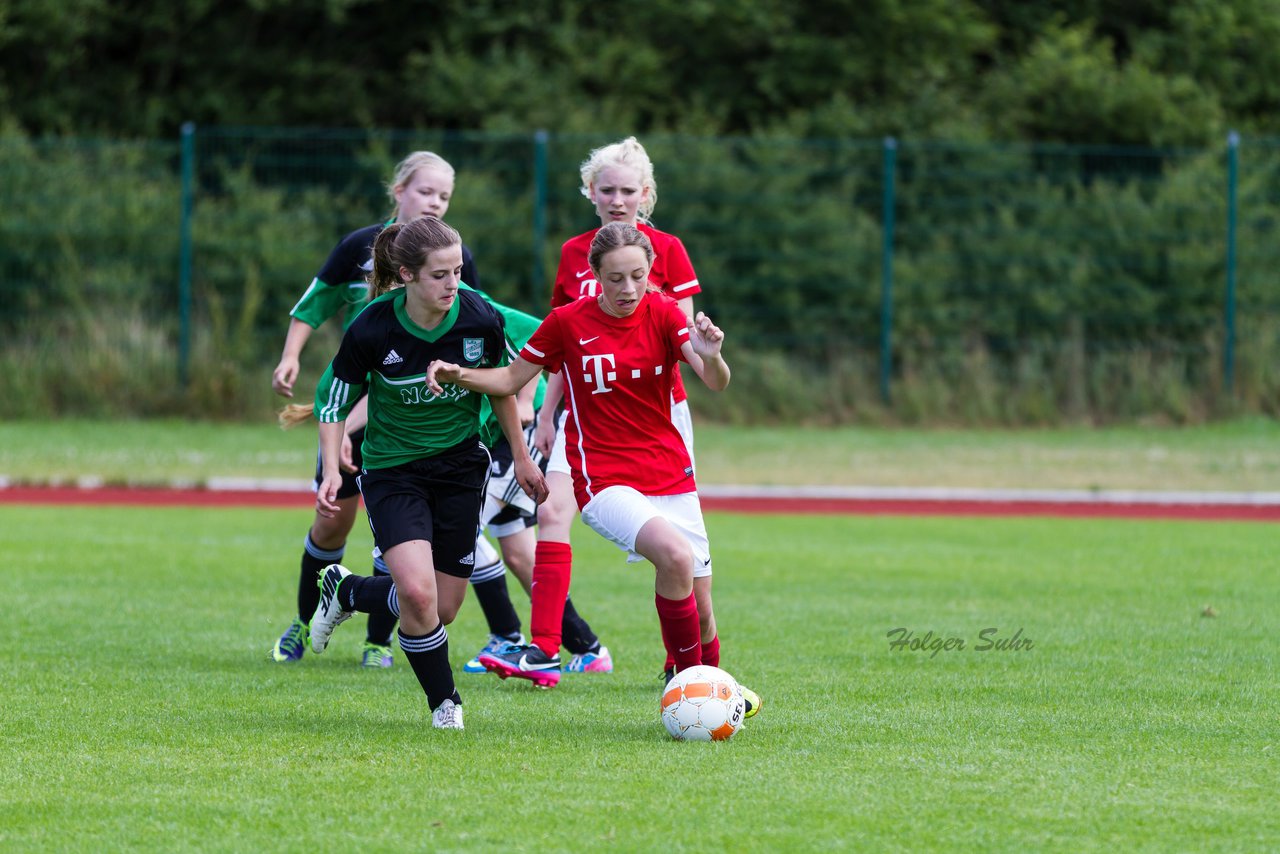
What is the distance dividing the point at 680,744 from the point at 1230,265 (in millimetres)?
15962

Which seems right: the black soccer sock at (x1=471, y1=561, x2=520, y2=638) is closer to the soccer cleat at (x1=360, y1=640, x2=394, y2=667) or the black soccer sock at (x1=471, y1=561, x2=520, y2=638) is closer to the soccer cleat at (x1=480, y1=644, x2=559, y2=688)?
the soccer cleat at (x1=360, y1=640, x2=394, y2=667)

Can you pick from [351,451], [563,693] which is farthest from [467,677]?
[351,451]

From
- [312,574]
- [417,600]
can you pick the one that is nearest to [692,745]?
[417,600]

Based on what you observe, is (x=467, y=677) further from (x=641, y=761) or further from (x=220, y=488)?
(x=220, y=488)

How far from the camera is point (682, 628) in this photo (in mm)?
5926

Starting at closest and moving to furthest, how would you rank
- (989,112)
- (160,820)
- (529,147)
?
1. (160,820)
2. (529,147)
3. (989,112)

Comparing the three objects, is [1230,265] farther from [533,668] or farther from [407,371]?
[407,371]

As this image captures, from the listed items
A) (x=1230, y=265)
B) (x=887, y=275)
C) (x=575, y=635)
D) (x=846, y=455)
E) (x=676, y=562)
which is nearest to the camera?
(x=676, y=562)

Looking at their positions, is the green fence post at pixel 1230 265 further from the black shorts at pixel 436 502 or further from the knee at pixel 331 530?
the black shorts at pixel 436 502

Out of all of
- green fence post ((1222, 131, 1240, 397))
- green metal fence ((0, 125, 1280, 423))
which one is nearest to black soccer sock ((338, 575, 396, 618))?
green metal fence ((0, 125, 1280, 423))

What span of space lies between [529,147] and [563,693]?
47.6ft

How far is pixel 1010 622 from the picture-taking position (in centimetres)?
793

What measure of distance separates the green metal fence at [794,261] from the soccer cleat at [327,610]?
12712mm

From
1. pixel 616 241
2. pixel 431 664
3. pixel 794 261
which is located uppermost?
pixel 616 241
